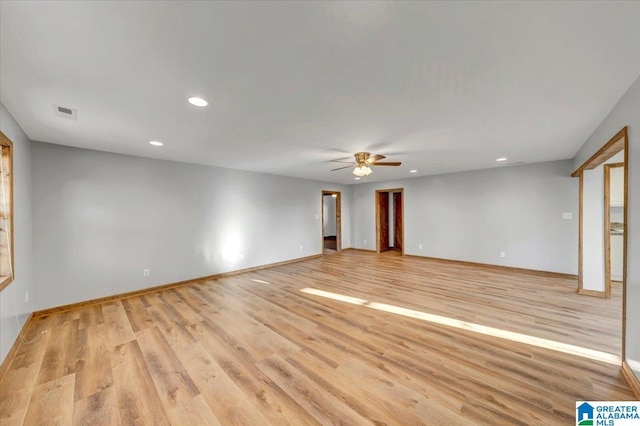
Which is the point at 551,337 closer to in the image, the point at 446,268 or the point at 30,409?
the point at 446,268

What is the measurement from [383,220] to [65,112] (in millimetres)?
7582

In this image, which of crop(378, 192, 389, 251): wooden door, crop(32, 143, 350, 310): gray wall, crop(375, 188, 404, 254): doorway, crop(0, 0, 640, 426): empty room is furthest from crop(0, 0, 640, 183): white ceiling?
crop(375, 188, 404, 254): doorway

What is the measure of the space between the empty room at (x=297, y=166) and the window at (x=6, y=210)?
0.7 inches

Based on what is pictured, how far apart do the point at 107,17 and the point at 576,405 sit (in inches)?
144

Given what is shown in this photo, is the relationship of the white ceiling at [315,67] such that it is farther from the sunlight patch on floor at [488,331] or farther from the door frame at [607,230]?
the sunlight patch on floor at [488,331]

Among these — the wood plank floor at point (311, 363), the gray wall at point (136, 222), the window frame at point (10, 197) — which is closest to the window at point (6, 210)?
the window frame at point (10, 197)

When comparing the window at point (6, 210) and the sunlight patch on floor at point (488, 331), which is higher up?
the window at point (6, 210)

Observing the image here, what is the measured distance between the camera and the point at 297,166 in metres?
4.93

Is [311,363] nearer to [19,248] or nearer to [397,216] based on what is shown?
[19,248]

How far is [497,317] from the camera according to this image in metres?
2.90

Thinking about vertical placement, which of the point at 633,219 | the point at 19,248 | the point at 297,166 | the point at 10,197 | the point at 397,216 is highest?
the point at 297,166

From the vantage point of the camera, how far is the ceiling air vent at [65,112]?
7.14 ft

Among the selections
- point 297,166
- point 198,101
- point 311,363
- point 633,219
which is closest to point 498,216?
point 633,219

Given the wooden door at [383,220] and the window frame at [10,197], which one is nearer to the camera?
the window frame at [10,197]
